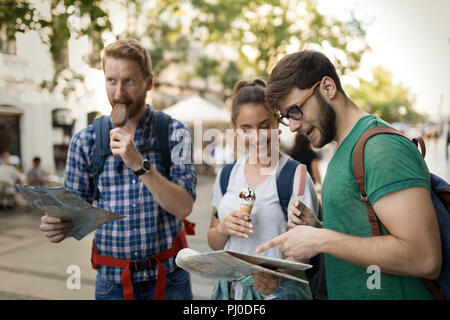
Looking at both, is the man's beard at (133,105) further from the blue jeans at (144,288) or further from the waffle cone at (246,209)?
the blue jeans at (144,288)

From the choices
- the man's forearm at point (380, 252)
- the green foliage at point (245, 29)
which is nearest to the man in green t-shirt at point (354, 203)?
the man's forearm at point (380, 252)

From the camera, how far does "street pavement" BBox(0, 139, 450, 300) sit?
4.31 m

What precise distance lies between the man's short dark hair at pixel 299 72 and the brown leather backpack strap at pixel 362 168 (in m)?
0.28

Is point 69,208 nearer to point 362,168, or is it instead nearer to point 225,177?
point 225,177

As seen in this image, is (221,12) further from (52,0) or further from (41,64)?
(52,0)

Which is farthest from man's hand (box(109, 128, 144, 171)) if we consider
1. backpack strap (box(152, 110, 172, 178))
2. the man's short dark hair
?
the man's short dark hair

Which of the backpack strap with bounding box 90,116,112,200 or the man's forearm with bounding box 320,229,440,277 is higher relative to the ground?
the backpack strap with bounding box 90,116,112,200

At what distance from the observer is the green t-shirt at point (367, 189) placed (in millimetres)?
1133

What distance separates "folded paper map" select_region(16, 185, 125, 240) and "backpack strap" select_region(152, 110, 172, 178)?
457 millimetres

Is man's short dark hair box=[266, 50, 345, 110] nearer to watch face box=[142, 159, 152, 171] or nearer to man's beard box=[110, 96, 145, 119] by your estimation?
watch face box=[142, 159, 152, 171]

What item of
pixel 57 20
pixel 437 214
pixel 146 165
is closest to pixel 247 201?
pixel 146 165

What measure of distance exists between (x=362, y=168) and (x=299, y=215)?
0.41m

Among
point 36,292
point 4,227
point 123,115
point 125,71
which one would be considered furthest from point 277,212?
point 4,227
